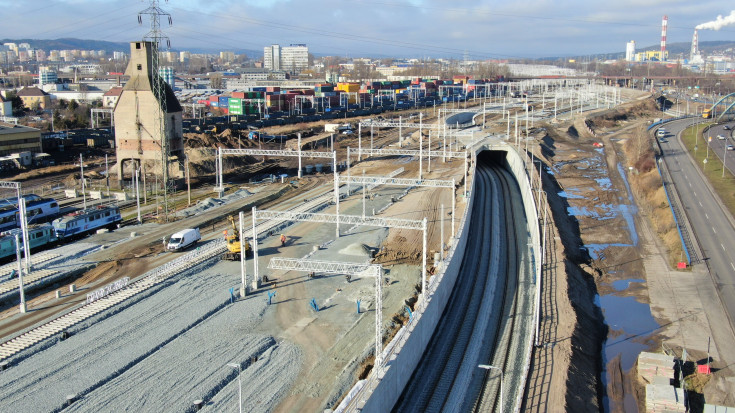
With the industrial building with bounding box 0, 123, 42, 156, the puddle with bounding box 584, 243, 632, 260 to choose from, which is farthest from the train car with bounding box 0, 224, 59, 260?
the puddle with bounding box 584, 243, 632, 260

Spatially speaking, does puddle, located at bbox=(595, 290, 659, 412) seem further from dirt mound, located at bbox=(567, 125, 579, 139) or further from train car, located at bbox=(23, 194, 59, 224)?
dirt mound, located at bbox=(567, 125, 579, 139)

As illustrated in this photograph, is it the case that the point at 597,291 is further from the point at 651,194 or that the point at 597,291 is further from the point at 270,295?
the point at 651,194

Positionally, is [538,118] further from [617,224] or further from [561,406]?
[561,406]

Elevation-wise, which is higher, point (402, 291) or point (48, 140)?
Answer: point (48, 140)

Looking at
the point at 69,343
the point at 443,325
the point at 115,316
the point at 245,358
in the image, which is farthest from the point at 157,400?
the point at 443,325

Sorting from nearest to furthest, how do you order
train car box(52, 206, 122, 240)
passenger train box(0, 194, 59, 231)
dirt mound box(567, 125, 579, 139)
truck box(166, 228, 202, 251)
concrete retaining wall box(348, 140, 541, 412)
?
concrete retaining wall box(348, 140, 541, 412), truck box(166, 228, 202, 251), train car box(52, 206, 122, 240), passenger train box(0, 194, 59, 231), dirt mound box(567, 125, 579, 139)

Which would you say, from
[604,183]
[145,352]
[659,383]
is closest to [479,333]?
[659,383]
